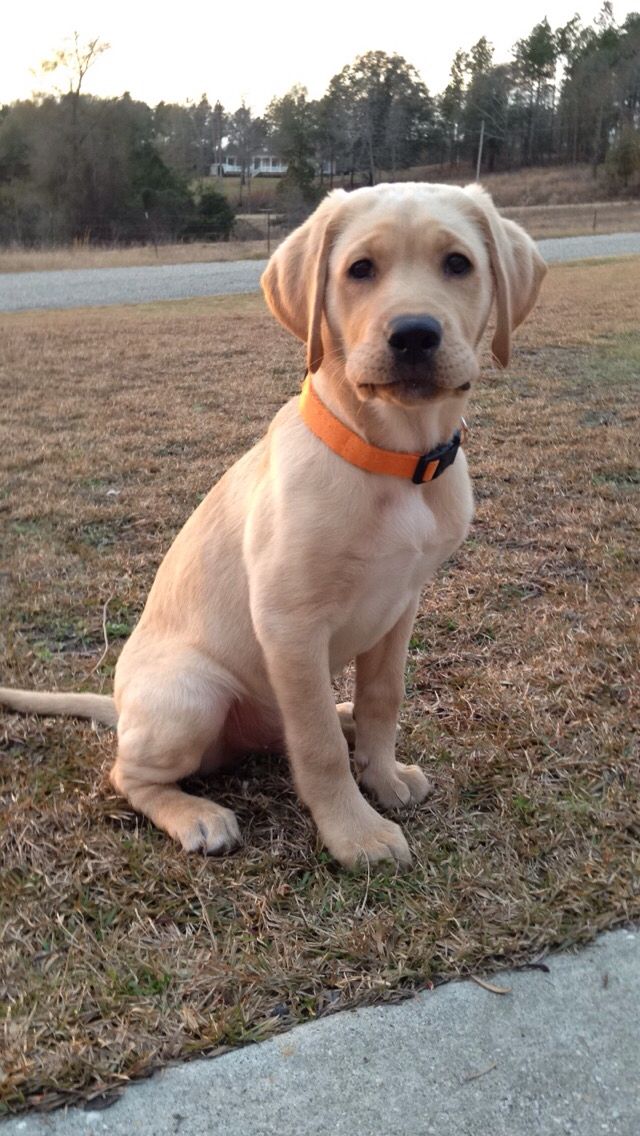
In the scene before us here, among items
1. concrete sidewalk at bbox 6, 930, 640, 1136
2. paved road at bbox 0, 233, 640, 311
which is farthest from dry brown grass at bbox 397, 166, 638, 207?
concrete sidewalk at bbox 6, 930, 640, 1136

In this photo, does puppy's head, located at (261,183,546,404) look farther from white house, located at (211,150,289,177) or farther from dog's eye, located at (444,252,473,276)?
white house, located at (211,150,289,177)

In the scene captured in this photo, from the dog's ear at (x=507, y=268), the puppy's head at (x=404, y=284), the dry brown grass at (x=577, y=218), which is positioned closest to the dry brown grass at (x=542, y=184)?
the dry brown grass at (x=577, y=218)

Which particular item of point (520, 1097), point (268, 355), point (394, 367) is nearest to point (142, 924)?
point (520, 1097)

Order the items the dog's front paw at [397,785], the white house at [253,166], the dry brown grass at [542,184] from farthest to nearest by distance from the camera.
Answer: the white house at [253,166]
the dry brown grass at [542,184]
the dog's front paw at [397,785]

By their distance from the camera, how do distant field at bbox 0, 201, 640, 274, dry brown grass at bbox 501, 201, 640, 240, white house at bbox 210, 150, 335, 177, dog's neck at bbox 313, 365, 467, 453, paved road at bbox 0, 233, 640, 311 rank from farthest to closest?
white house at bbox 210, 150, 335, 177, dry brown grass at bbox 501, 201, 640, 240, distant field at bbox 0, 201, 640, 274, paved road at bbox 0, 233, 640, 311, dog's neck at bbox 313, 365, 467, 453

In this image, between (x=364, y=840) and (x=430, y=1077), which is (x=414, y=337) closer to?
(x=364, y=840)

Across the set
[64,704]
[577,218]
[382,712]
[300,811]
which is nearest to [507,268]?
[382,712]

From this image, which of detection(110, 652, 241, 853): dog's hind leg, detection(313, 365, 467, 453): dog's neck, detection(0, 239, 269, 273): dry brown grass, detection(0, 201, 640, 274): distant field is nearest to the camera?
detection(313, 365, 467, 453): dog's neck

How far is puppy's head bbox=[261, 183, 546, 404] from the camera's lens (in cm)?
200

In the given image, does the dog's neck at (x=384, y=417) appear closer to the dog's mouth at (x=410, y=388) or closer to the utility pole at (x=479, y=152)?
the dog's mouth at (x=410, y=388)

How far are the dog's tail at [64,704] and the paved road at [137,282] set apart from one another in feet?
38.2

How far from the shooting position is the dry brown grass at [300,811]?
1.84m

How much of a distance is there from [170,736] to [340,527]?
71 cm

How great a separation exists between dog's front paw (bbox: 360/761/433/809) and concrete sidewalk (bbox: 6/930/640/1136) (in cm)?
67
